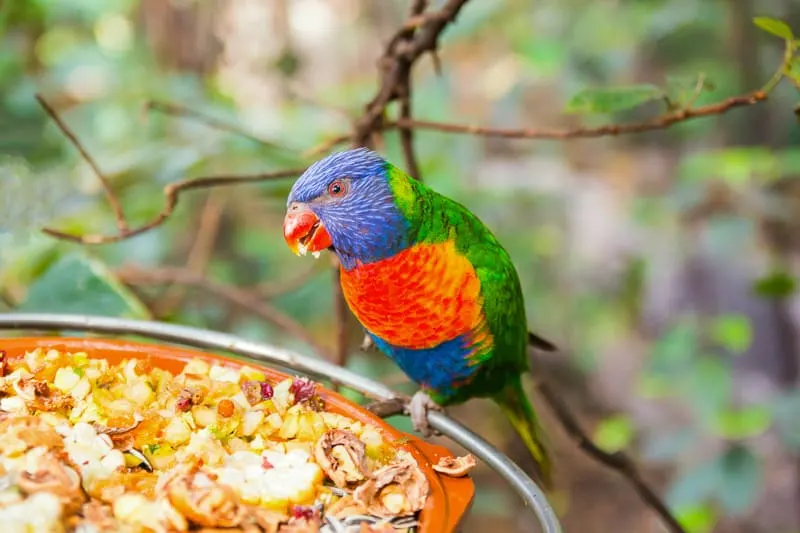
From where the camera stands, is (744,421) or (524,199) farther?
(524,199)

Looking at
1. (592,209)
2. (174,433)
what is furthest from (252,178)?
(592,209)

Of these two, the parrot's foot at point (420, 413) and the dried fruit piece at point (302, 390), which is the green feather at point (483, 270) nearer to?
the parrot's foot at point (420, 413)

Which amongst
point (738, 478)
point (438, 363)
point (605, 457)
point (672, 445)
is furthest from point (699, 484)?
point (438, 363)

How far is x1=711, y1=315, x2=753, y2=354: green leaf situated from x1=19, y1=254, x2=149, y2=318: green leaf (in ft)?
7.39

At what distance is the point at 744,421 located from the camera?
99.0 inches

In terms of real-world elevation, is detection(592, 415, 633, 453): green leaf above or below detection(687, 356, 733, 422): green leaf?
below

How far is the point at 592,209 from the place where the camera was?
14.4 feet

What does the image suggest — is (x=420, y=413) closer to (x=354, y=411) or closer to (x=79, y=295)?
(x=354, y=411)

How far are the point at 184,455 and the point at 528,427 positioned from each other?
99cm

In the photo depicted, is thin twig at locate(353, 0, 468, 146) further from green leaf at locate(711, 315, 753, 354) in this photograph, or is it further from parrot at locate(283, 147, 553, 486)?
green leaf at locate(711, 315, 753, 354)

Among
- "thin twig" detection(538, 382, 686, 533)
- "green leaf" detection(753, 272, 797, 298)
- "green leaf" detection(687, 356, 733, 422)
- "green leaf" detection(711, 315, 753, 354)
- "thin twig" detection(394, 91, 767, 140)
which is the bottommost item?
"green leaf" detection(687, 356, 733, 422)

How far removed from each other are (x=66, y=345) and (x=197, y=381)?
20 cm

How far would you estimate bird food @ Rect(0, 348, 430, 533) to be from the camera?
2.43 ft

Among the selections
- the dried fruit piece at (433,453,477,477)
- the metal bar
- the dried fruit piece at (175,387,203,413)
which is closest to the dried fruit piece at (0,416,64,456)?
the dried fruit piece at (175,387,203,413)
